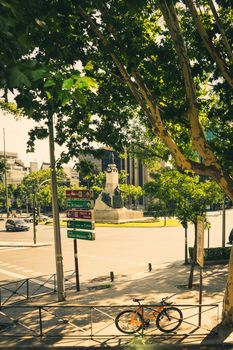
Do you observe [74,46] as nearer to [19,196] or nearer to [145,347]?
[145,347]

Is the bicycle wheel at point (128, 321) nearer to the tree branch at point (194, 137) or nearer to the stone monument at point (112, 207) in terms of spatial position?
the tree branch at point (194, 137)

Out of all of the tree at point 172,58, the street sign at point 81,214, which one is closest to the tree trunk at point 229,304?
the tree at point 172,58

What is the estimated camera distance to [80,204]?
14.7 metres

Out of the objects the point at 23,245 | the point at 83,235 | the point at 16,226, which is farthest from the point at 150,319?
the point at 16,226

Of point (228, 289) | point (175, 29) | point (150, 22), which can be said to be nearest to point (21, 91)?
point (175, 29)

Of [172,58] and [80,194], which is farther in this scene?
[80,194]

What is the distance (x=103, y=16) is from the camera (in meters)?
9.51

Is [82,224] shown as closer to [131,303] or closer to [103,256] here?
[131,303]

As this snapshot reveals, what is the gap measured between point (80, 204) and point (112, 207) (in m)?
37.6

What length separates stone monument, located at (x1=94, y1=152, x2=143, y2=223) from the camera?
167 feet

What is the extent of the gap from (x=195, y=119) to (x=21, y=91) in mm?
5563

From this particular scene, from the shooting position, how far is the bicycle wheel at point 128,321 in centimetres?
976

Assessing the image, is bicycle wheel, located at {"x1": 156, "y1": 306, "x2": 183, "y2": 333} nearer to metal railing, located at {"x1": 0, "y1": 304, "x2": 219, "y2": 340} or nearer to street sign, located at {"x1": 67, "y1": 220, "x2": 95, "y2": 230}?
metal railing, located at {"x1": 0, "y1": 304, "x2": 219, "y2": 340}

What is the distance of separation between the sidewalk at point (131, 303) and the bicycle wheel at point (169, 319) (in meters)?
0.19
